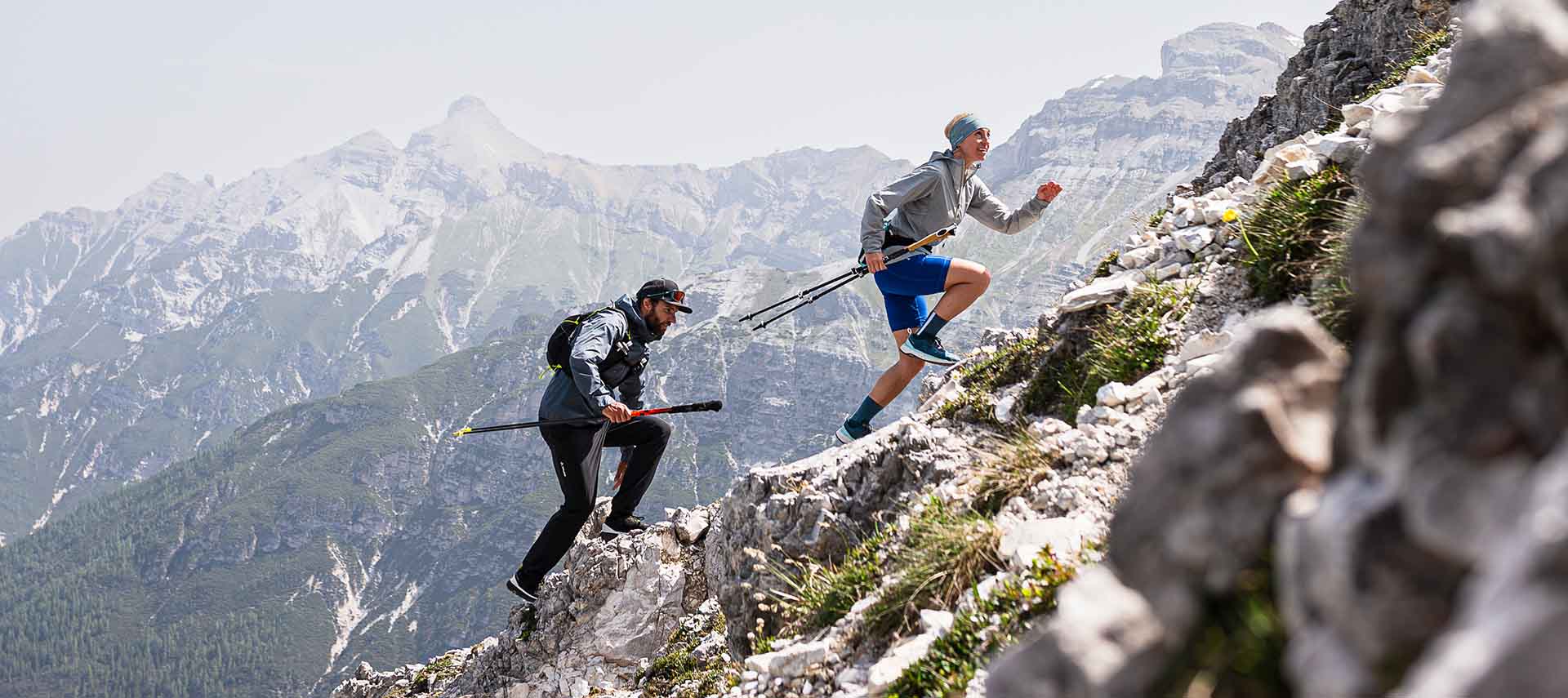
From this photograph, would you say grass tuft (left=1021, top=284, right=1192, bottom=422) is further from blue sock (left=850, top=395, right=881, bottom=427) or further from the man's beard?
the man's beard

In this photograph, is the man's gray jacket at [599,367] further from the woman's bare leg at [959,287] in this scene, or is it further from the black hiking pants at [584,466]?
the woman's bare leg at [959,287]

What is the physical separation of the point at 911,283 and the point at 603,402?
173 inches

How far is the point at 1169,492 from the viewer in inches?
112

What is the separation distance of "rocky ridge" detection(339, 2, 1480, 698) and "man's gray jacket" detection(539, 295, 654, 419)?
2797mm

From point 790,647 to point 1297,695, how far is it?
511cm

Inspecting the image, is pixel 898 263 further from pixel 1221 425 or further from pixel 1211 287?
pixel 1221 425

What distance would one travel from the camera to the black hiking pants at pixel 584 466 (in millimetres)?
13609

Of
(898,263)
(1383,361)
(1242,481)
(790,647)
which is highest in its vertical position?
(1383,361)

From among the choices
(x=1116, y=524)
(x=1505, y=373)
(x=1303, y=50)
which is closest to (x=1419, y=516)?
(x=1505, y=373)

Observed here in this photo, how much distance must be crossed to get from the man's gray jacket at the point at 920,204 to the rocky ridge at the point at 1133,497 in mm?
1931

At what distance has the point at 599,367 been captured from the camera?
42.5 feet

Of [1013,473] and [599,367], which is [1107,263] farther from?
[599,367]

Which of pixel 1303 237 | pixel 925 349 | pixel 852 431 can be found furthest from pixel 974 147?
pixel 1303 237

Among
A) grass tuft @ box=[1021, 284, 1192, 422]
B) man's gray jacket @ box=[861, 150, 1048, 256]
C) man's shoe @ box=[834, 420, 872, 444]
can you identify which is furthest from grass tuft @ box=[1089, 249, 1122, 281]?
man's shoe @ box=[834, 420, 872, 444]
